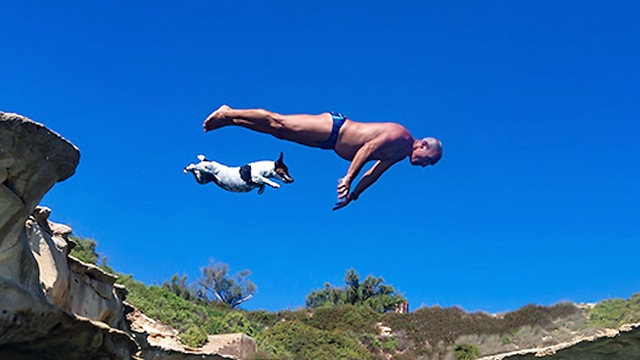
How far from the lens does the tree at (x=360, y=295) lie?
47.4 meters

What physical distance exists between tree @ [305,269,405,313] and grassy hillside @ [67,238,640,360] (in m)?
4.72

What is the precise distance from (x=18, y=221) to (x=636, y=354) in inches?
298

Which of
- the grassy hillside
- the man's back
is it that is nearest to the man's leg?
the man's back

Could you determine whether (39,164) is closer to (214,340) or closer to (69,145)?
(69,145)

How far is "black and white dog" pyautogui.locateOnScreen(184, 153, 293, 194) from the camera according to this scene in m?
7.94

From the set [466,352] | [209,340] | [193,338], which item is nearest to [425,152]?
[193,338]

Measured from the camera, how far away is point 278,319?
40438 mm

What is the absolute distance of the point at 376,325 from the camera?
131 ft

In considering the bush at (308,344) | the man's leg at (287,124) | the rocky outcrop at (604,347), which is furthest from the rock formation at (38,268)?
the bush at (308,344)

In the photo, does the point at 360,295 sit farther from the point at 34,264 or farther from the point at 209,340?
the point at 34,264

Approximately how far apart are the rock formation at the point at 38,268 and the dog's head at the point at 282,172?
2.18 meters

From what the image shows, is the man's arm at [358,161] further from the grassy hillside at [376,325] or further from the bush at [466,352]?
the bush at [466,352]

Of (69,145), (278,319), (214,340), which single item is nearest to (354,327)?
(278,319)

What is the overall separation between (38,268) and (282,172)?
2.86m
